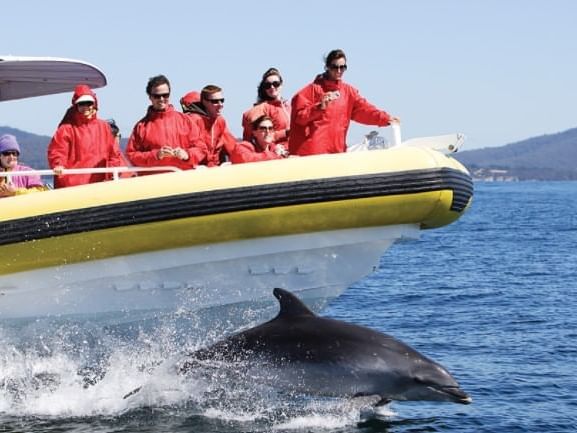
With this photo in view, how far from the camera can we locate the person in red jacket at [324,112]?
931cm

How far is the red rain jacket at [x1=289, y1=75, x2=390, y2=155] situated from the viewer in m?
9.31

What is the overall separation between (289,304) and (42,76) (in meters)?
3.92

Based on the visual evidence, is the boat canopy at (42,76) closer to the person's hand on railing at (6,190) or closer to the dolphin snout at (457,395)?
the person's hand on railing at (6,190)

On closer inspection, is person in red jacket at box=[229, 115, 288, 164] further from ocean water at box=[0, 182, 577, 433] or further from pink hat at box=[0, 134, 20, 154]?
pink hat at box=[0, 134, 20, 154]

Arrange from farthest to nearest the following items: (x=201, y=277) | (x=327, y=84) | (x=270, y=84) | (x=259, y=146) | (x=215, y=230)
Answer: (x=270, y=84) → (x=327, y=84) → (x=259, y=146) → (x=201, y=277) → (x=215, y=230)

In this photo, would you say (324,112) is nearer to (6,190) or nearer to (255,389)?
(255,389)

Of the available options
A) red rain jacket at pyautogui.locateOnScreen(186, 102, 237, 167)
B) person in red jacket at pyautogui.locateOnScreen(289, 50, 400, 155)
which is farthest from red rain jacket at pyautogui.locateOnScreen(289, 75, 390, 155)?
red rain jacket at pyautogui.locateOnScreen(186, 102, 237, 167)

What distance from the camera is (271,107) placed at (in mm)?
9758

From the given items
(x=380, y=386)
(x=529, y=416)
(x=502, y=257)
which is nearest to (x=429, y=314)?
(x=529, y=416)

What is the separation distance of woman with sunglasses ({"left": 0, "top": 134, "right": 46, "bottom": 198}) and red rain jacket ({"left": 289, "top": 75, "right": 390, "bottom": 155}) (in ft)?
7.03

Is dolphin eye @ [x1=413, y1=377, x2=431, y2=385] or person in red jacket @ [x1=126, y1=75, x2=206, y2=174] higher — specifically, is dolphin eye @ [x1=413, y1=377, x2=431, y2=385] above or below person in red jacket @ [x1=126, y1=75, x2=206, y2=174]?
below

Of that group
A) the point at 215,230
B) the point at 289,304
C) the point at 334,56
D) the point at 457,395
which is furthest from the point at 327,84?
the point at 457,395

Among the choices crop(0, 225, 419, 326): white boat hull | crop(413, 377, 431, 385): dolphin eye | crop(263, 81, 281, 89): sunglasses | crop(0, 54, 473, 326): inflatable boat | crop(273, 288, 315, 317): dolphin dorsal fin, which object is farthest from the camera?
crop(263, 81, 281, 89): sunglasses

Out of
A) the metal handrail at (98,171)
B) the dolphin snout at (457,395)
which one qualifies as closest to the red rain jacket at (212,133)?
the metal handrail at (98,171)
